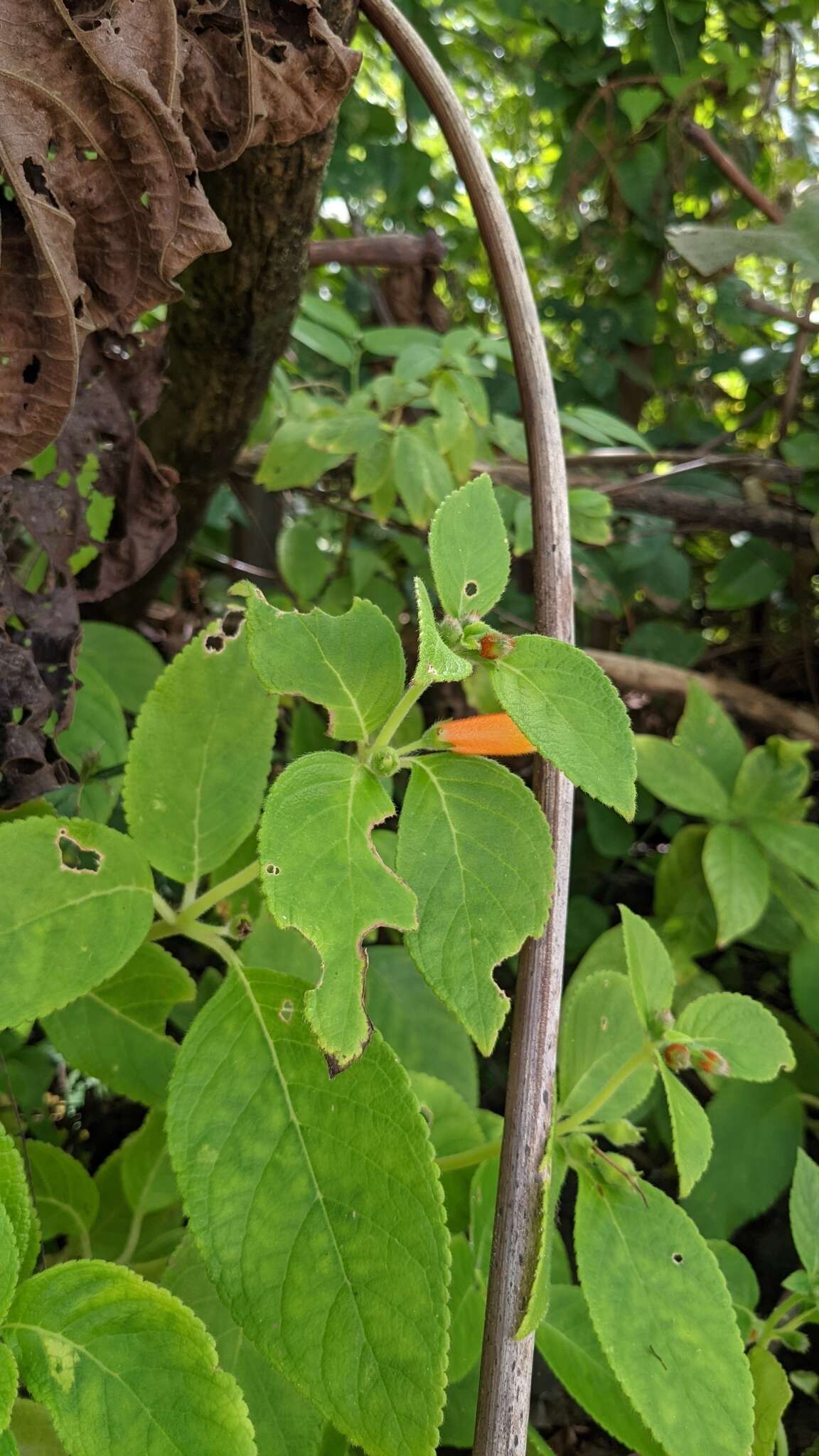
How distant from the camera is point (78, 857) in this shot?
61 centimetres

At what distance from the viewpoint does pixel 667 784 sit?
126cm

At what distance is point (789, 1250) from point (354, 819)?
1.02 metres

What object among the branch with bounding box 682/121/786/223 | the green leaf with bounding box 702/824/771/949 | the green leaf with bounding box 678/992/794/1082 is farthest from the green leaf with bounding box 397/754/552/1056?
the branch with bounding box 682/121/786/223

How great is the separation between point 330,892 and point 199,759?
0.79 ft

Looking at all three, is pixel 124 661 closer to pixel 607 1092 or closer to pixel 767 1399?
pixel 607 1092

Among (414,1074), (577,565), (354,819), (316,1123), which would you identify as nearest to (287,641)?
(354,819)

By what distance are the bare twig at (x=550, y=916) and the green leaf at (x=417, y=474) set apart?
386 millimetres

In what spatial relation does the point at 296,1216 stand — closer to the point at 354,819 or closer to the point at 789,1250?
the point at 354,819

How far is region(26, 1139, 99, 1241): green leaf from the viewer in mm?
723

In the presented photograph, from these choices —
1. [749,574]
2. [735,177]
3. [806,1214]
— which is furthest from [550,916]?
[735,177]

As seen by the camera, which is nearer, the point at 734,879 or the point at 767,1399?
the point at 767,1399

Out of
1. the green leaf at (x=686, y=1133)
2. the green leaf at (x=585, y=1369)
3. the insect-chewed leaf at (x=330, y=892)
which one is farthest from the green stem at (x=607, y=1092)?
the insect-chewed leaf at (x=330, y=892)

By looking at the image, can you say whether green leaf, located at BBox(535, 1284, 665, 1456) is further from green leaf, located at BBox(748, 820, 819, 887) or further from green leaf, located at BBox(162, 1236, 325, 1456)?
green leaf, located at BBox(748, 820, 819, 887)

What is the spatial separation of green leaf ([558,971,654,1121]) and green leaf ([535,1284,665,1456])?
0.47 ft
